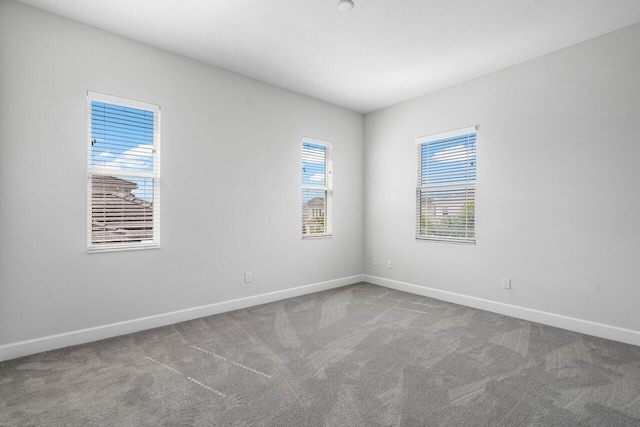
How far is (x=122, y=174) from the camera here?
3119mm

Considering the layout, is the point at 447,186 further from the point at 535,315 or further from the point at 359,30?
the point at 359,30

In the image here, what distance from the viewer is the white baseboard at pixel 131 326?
8.64 feet

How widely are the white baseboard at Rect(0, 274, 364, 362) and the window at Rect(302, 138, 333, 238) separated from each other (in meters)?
0.91

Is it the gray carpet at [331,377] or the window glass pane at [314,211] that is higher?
the window glass pane at [314,211]

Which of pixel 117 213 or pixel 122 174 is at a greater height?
pixel 122 174

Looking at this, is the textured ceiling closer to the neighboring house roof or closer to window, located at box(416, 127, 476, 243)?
window, located at box(416, 127, 476, 243)

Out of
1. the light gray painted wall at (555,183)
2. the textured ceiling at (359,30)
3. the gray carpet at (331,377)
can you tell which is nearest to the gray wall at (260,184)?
the light gray painted wall at (555,183)

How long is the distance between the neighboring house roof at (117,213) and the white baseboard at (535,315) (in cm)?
353

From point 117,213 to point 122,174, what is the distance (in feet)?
1.24

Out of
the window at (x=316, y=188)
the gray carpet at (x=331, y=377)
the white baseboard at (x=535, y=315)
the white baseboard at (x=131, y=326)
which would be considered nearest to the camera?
the gray carpet at (x=331, y=377)

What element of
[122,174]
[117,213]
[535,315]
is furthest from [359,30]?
[535,315]

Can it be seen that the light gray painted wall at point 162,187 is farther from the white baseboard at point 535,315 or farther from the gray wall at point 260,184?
the white baseboard at point 535,315

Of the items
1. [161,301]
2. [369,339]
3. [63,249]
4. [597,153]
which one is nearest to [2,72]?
[63,249]

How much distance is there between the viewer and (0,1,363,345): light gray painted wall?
2637mm
